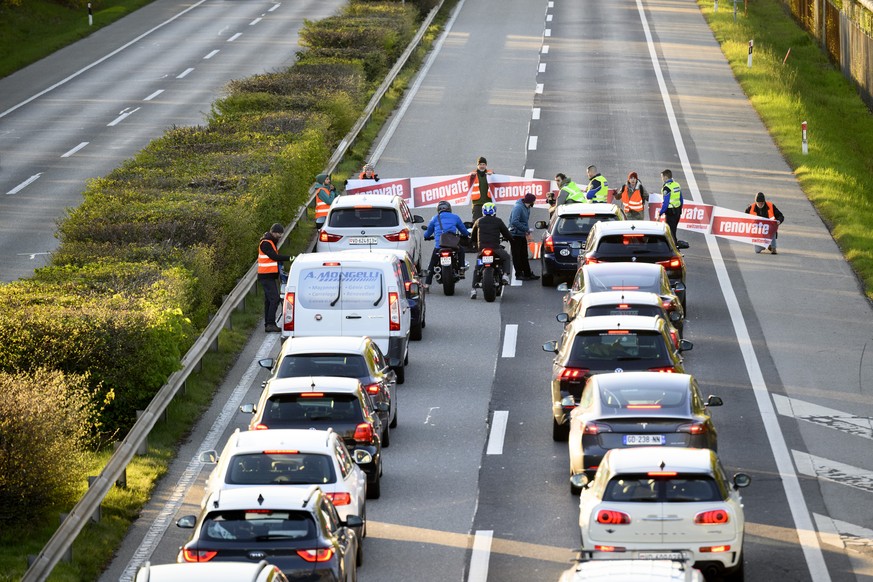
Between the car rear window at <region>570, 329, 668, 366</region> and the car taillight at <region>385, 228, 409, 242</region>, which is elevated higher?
the car rear window at <region>570, 329, 668, 366</region>

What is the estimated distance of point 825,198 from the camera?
3494cm

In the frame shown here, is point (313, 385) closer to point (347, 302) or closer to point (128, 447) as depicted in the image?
point (128, 447)

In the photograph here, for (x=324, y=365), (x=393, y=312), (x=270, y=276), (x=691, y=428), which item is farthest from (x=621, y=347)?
(x=270, y=276)

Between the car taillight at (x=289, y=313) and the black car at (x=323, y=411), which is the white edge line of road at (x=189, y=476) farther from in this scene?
the black car at (x=323, y=411)

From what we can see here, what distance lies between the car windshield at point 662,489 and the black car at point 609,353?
448 centimetres

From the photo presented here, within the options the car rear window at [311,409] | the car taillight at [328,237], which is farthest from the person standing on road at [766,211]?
the car rear window at [311,409]

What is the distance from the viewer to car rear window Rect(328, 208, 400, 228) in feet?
89.9

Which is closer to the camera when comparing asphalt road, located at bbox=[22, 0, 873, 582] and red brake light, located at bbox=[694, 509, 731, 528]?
red brake light, located at bbox=[694, 509, 731, 528]

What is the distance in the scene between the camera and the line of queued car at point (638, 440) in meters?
14.0

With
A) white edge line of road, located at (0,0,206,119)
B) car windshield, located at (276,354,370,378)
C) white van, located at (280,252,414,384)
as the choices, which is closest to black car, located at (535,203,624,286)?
white van, located at (280,252,414,384)

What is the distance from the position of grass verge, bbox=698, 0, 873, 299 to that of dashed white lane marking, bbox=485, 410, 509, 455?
947 centimetres

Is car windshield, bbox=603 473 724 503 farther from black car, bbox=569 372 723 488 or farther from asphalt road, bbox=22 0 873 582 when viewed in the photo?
black car, bbox=569 372 723 488

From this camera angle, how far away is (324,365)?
1886 cm

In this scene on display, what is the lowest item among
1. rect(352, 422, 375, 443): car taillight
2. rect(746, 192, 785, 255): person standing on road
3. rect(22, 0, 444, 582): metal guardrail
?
rect(22, 0, 444, 582): metal guardrail
